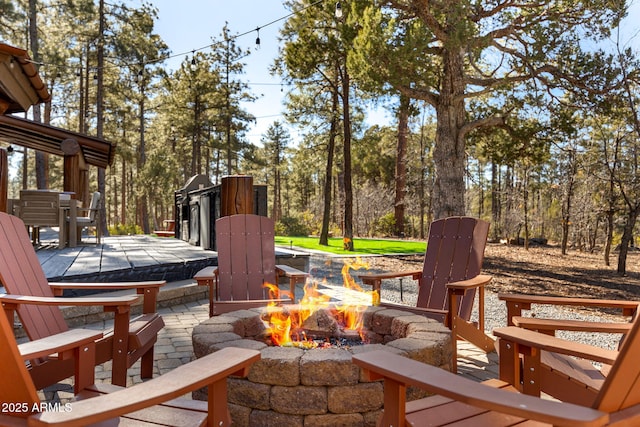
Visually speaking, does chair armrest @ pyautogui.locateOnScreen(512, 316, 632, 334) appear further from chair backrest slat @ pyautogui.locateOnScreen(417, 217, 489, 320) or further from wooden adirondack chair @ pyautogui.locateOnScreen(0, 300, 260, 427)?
chair backrest slat @ pyautogui.locateOnScreen(417, 217, 489, 320)

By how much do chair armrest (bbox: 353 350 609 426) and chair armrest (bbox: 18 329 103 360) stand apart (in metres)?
1.00

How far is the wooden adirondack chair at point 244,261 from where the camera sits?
3.75 meters

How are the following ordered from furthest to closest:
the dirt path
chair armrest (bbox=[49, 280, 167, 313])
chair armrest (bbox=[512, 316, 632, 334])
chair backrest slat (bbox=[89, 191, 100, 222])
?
chair backrest slat (bbox=[89, 191, 100, 222]) < the dirt path < chair armrest (bbox=[49, 280, 167, 313]) < chair armrest (bbox=[512, 316, 632, 334])

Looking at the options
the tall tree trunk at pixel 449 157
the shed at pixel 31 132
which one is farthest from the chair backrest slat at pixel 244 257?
the tall tree trunk at pixel 449 157

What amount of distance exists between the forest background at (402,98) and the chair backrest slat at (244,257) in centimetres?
420

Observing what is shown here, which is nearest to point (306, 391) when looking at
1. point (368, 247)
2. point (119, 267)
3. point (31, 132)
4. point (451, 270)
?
point (451, 270)

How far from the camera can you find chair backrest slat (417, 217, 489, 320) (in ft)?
11.4

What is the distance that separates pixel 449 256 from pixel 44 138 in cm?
863

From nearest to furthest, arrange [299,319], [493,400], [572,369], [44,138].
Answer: [493,400]
[572,369]
[299,319]
[44,138]

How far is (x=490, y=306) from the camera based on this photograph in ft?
17.6

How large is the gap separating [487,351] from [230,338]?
6.59 ft

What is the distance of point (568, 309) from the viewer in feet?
17.8

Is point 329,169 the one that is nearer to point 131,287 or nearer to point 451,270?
point 451,270


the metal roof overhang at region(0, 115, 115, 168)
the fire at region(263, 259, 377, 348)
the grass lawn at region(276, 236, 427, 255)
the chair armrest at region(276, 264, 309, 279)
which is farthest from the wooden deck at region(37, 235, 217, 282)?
the grass lawn at region(276, 236, 427, 255)
